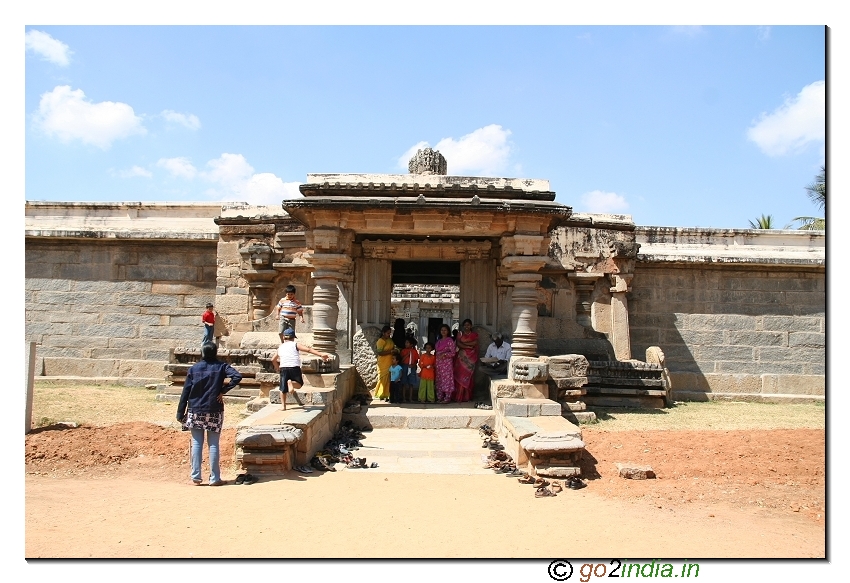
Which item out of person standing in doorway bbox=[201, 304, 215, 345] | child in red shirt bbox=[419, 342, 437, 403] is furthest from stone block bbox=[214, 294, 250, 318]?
child in red shirt bbox=[419, 342, 437, 403]

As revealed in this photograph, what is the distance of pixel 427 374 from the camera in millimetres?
10062

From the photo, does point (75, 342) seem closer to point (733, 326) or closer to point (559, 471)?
point (559, 471)

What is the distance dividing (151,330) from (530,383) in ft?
28.2

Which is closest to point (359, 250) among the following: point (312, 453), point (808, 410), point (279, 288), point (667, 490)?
point (279, 288)

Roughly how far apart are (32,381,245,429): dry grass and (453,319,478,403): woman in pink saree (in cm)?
323

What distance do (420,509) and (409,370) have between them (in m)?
4.89

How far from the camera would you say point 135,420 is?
926 centimetres

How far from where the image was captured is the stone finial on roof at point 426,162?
10.9m

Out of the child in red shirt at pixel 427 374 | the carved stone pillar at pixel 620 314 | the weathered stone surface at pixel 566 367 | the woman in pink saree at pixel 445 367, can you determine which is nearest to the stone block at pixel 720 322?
the carved stone pillar at pixel 620 314

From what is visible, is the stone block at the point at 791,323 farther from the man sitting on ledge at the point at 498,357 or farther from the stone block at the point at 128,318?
the stone block at the point at 128,318

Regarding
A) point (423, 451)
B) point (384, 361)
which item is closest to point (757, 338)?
point (384, 361)

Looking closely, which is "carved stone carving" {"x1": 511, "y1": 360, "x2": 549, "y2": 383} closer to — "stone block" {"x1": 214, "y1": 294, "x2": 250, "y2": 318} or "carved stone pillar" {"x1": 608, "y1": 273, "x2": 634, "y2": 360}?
"carved stone pillar" {"x1": 608, "y1": 273, "x2": 634, "y2": 360}

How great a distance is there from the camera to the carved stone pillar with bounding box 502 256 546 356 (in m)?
9.11

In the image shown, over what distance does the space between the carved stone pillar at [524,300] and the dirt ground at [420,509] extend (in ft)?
6.44
